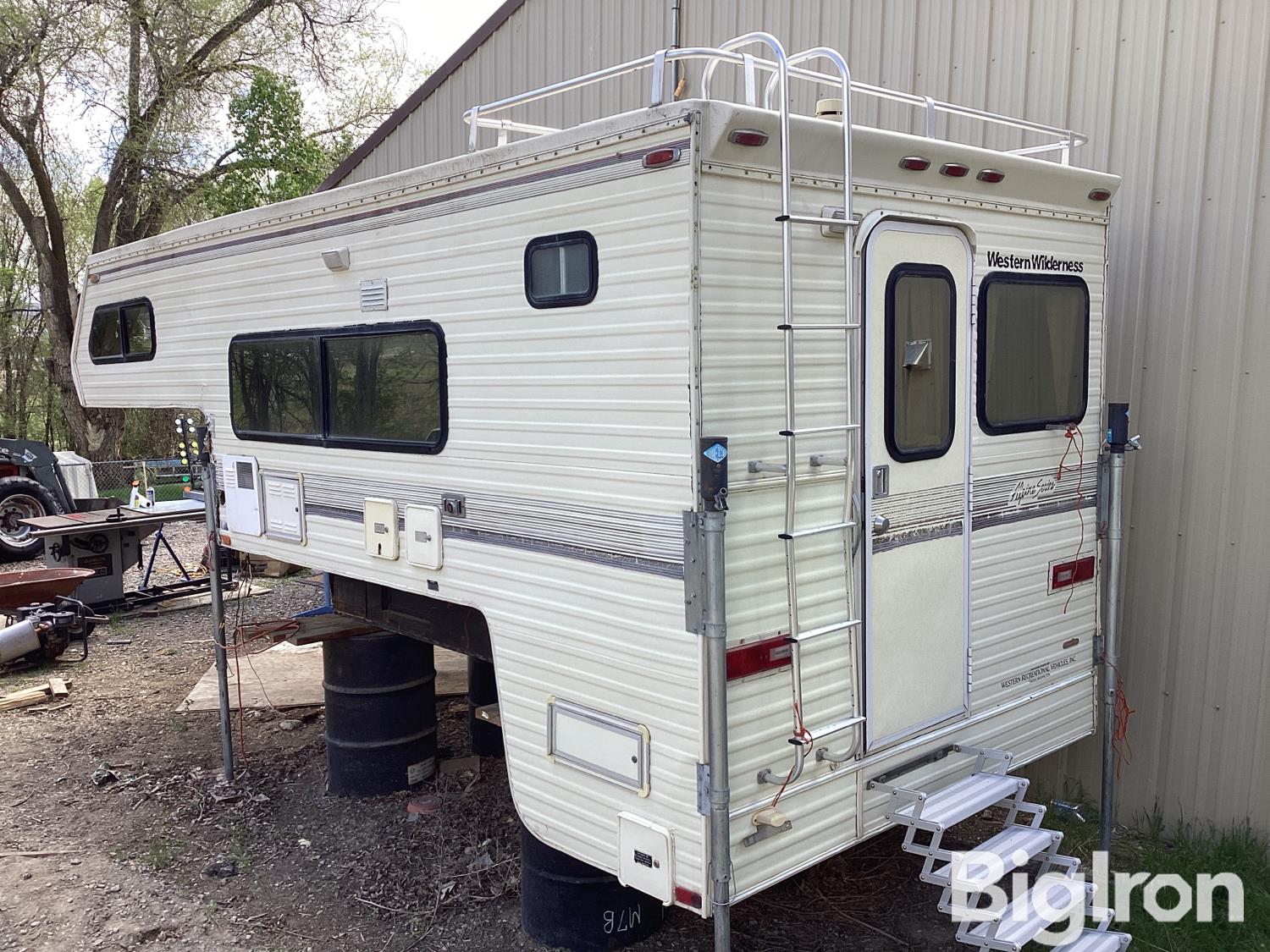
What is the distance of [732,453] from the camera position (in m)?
3.24

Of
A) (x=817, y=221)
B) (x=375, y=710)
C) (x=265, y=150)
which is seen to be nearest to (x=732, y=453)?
(x=817, y=221)

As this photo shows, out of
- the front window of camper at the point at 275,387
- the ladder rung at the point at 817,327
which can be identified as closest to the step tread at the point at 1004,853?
the ladder rung at the point at 817,327

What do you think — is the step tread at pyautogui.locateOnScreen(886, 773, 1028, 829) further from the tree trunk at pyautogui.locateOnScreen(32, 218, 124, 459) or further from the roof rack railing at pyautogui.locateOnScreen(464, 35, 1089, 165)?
the tree trunk at pyautogui.locateOnScreen(32, 218, 124, 459)

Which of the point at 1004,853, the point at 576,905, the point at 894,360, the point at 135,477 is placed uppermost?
the point at 894,360

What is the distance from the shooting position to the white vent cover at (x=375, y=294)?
444cm

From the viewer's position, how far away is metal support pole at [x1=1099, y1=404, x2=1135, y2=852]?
445cm

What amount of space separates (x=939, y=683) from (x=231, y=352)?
3.89 meters

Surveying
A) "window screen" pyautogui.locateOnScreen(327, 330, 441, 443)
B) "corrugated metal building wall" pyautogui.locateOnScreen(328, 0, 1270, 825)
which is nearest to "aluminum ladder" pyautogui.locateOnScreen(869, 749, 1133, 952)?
"corrugated metal building wall" pyautogui.locateOnScreen(328, 0, 1270, 825)

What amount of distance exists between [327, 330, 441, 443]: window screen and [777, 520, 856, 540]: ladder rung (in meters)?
1.60

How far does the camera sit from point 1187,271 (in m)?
4.89

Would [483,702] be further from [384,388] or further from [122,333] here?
[122,333]

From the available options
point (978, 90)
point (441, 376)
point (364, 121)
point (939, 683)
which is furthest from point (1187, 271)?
point (364, 121)

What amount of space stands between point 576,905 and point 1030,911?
1.70m

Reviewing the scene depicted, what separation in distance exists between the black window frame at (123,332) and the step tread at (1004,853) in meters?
5.13
